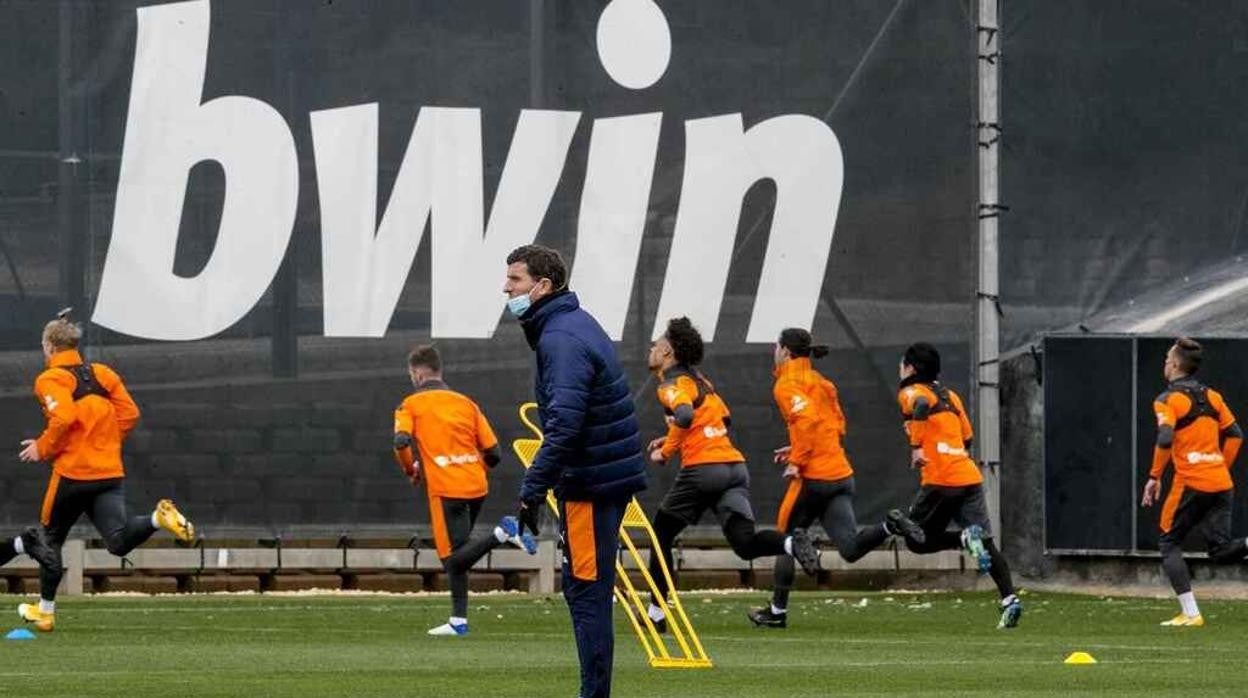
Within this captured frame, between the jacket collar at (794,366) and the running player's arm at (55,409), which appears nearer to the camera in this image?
the running player's arm at (55,409)

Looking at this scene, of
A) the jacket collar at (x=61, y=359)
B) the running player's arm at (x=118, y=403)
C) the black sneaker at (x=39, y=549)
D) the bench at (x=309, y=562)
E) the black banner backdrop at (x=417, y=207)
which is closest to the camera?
the black sneaker at (x=39, y=549)

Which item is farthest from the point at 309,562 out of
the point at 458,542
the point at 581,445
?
the point at 581,445

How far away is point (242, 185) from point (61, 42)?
1.61m

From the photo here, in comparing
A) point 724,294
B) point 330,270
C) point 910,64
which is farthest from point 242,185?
point 910,64

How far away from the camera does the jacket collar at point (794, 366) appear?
18.5 m

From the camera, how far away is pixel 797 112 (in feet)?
73.6

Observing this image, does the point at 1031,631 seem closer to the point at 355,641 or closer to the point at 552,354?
the point at 355,641

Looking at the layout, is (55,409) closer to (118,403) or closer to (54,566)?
(118,403)

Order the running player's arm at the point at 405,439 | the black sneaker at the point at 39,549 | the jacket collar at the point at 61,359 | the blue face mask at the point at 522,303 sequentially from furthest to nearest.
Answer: the running player's arm at the point at 405,439, the jacket collar at the point at 61,359, the black sneaker at the point at 39,549, the blue face mask at the point at 522,303

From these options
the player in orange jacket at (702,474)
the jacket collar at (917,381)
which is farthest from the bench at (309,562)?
the player in orange jacket at (702,474)

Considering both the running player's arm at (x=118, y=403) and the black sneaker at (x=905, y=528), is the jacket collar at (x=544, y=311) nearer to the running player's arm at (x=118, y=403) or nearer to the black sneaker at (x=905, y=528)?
the running player's arm at (x=118, y=403)

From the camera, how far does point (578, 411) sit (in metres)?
10.8

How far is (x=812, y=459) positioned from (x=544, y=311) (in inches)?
301

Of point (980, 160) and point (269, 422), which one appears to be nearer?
point (269, 422)
